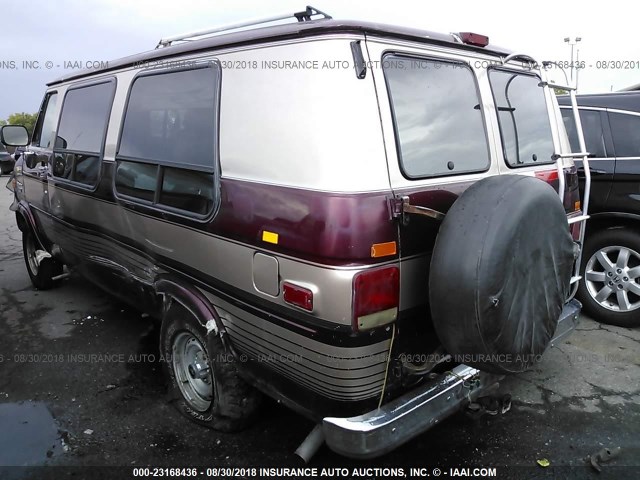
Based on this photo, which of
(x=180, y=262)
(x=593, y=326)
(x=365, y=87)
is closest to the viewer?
(x=365, y=87)

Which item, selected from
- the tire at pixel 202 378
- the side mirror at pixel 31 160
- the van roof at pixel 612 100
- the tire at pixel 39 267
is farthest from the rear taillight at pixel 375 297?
the tire at pixel 39 267

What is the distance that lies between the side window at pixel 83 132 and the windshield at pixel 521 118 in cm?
267

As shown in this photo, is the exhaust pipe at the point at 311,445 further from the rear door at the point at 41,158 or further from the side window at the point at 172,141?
the rear door at the point at 41,158

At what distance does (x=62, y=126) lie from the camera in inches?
178

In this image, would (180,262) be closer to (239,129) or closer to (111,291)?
(239,129)

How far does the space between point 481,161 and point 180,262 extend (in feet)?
5.82

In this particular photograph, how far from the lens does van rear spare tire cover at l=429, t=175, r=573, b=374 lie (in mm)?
2006

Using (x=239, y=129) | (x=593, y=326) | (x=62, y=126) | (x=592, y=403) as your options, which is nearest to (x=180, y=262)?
(x=239, y=129)

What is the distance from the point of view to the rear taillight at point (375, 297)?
201 centimetres

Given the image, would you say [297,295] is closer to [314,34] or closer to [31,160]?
[314,34]

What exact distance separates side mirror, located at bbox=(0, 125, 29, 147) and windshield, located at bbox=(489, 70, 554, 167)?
16.2 feet

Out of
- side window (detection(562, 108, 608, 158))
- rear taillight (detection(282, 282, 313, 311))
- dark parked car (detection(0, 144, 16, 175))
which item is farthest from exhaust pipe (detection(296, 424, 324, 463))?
dark parked car (detection(0, 144, 16, 175))

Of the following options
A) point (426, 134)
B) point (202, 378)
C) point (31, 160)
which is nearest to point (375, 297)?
point (426, 134)

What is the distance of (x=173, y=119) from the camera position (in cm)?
294
